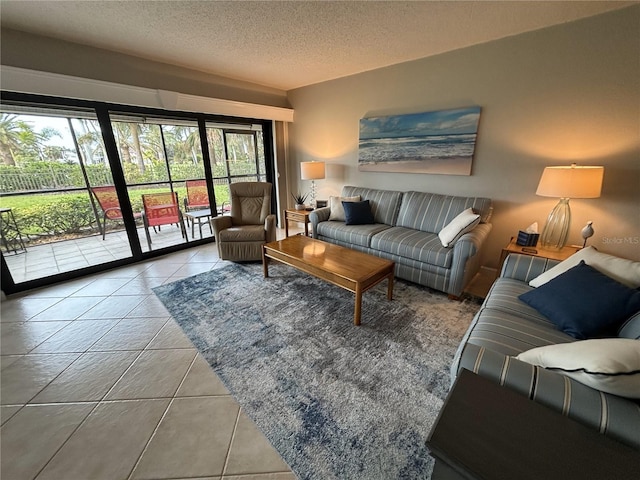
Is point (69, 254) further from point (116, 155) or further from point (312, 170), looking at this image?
point (312, 170)

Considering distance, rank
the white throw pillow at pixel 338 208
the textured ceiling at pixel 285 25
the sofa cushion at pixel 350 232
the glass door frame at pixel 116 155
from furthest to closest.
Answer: the white throw pillow at pixel 338 208 → the sofa cushion at pixel 350 232 → the glass door frame at pixel 116 155 → the textured ceiling at pixel 285 25

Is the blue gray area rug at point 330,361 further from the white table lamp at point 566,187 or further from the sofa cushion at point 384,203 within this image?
the white table lamp at point 566,187

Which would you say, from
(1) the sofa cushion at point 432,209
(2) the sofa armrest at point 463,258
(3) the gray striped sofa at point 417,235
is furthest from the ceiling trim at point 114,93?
(2) the sofa armrest at point 463,258

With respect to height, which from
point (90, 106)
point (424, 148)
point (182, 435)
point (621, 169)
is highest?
point (90, 106)

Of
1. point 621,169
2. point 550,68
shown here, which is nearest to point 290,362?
point 621,169

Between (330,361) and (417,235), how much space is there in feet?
5.86

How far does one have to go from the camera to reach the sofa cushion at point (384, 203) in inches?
136

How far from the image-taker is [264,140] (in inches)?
190

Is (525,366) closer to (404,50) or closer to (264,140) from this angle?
(404,50)

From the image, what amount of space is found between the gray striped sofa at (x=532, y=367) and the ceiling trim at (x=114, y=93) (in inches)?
155

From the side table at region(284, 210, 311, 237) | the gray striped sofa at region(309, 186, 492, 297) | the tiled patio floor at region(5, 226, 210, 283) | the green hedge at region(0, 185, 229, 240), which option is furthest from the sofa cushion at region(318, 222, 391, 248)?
the green hedge at region(0, 185, 229, 240)

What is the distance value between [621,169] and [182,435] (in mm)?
3810

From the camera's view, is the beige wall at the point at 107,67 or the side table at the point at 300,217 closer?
the beige wall at the point at 107,67

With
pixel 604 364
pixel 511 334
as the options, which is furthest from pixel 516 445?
pixel 511 334
